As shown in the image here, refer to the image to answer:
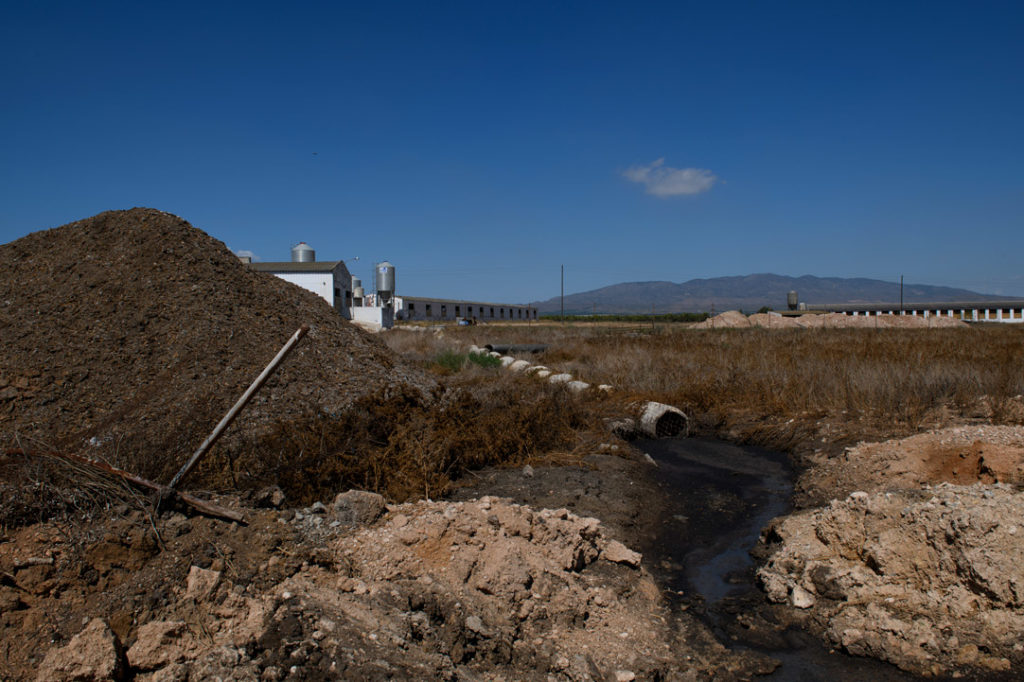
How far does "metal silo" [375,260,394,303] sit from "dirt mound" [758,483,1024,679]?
49.0 meters

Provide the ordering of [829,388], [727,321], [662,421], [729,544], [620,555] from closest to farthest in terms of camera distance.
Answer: [620,555] < [729,544] < [662,421] < [829,388] < [727,321]

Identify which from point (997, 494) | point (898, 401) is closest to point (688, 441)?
point (898, 401)

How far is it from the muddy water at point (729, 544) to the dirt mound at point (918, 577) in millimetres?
227

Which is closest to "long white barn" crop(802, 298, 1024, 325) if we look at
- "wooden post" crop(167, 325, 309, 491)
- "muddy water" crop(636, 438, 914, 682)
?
"muddy water" crop(636, 438, 914, 682)

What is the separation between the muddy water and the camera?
4141 mm

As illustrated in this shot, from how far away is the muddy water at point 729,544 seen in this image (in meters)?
4.14

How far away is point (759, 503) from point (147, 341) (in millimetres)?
7580

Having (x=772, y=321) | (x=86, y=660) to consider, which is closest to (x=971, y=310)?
(x=772, y=321)

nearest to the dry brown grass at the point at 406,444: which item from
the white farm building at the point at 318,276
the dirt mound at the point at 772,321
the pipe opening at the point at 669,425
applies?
the pipe opening at the point at 669,425

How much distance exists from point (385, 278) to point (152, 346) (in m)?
45.1

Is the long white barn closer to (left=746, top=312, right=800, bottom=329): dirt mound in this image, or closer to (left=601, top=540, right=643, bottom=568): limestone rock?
(left=746, top=312, right=800, bottom=329): dirt mound

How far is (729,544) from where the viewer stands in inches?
239

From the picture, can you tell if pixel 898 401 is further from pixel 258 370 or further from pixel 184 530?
pixel 184 530

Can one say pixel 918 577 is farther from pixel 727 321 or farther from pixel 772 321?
pixel 727 321
